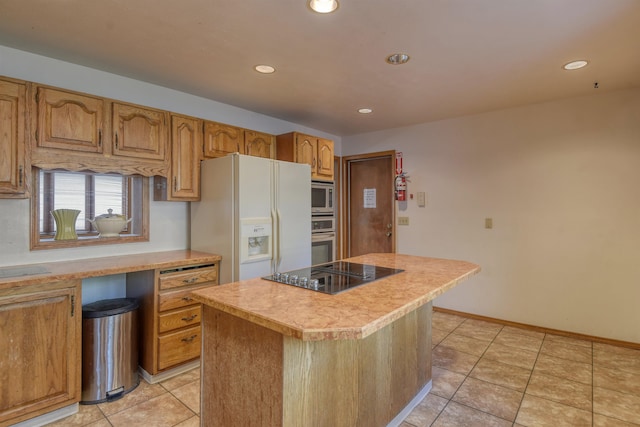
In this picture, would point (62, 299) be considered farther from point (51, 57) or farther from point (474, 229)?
point (474, 229)

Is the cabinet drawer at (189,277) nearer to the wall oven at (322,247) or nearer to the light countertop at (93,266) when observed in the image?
the light countertop at (93,266)

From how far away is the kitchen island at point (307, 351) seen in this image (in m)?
1.24

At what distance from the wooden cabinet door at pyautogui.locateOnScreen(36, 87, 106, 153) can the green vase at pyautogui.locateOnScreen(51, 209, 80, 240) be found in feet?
1.65

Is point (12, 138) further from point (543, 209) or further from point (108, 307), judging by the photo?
point (543, 209)

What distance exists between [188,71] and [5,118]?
1.21 meters

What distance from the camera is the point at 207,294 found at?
1.52 meters

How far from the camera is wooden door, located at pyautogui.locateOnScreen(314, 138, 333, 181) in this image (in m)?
3.91

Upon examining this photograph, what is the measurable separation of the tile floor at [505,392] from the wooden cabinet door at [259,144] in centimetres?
216

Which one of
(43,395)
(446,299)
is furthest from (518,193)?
(43,395)

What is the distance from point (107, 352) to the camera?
2213 millimetres

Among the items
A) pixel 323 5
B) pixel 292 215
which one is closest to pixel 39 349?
pixel 292 215

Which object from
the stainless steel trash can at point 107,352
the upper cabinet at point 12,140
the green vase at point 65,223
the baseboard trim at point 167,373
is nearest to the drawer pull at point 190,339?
the baseboard trim at point 167,373

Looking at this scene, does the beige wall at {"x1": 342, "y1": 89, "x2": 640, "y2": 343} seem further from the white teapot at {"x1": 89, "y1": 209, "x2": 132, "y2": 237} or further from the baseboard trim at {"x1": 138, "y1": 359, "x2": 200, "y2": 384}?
the white teapot at {"x1": 89, "y1": 209, "x2": 132, "y2": 237}

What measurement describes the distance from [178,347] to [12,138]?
5.95 feet
